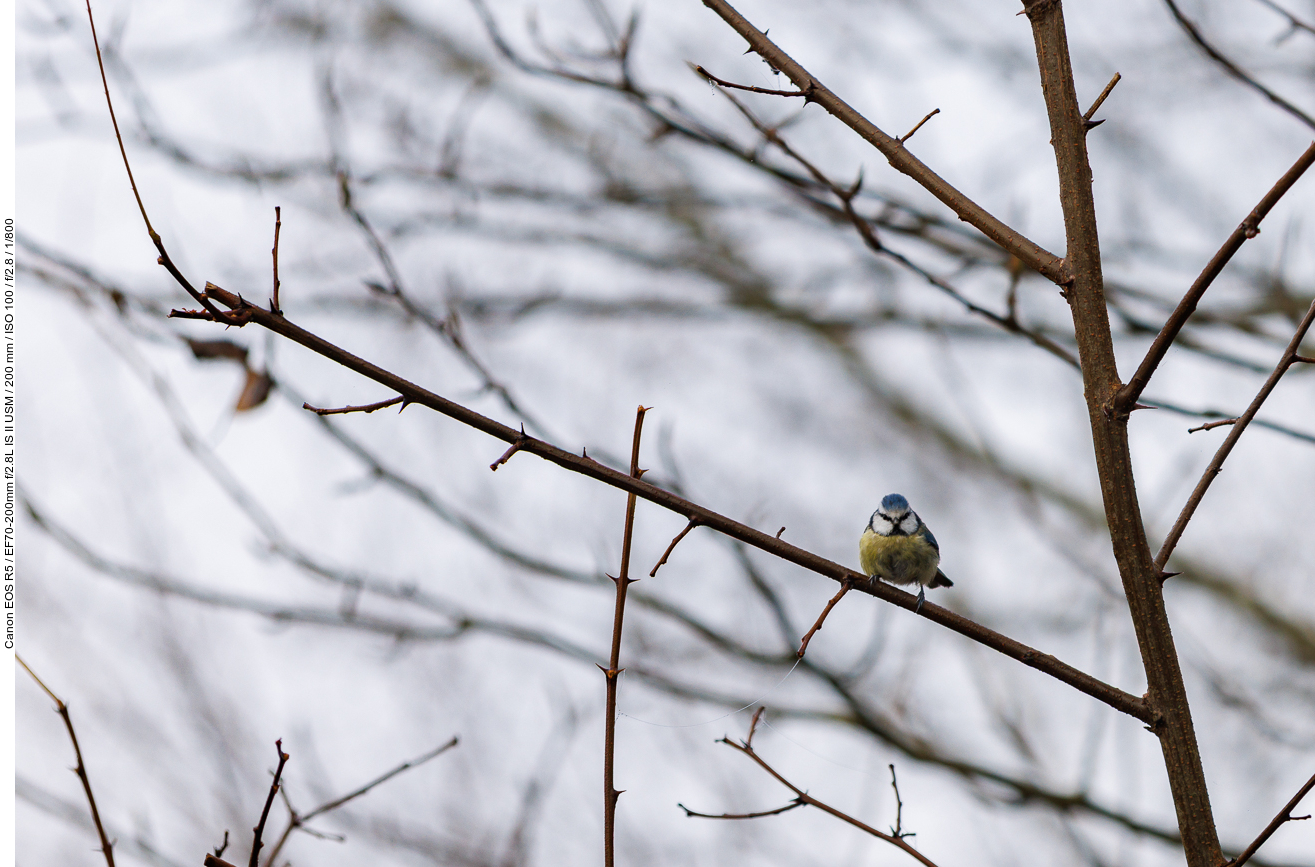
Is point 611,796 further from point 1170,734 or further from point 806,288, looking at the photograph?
point 806,288

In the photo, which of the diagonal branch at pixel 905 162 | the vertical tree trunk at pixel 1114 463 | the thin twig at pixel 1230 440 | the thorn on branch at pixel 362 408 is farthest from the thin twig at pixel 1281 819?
the thorn on branch at pixel 362 408

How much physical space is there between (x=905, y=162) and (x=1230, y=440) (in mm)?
704

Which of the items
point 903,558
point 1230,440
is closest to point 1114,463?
point 1230,440

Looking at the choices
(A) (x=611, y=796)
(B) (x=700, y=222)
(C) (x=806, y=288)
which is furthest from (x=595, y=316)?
(A) (x=611, y=796)

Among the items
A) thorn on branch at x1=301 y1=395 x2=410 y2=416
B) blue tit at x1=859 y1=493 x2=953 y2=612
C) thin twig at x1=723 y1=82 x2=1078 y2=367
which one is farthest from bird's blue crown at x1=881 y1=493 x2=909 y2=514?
thorn on branch at x1=301 y1=395 x2=410 y2=416

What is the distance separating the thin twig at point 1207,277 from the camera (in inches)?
53.8

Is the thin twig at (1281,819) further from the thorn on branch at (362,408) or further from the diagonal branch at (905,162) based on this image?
the thorn on branch at (362,408)

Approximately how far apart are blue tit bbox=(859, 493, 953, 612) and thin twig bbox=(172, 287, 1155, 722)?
1318mm

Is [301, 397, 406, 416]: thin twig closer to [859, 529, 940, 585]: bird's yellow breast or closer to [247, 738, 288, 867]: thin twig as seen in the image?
[247, 738, 288, 867]: thin twig

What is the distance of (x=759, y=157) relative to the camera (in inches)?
118

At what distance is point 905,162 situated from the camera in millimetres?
1747

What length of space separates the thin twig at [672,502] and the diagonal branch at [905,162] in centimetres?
59

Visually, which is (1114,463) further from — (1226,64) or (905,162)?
(1226,64)

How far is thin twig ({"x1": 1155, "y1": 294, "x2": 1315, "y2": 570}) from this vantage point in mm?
1612
